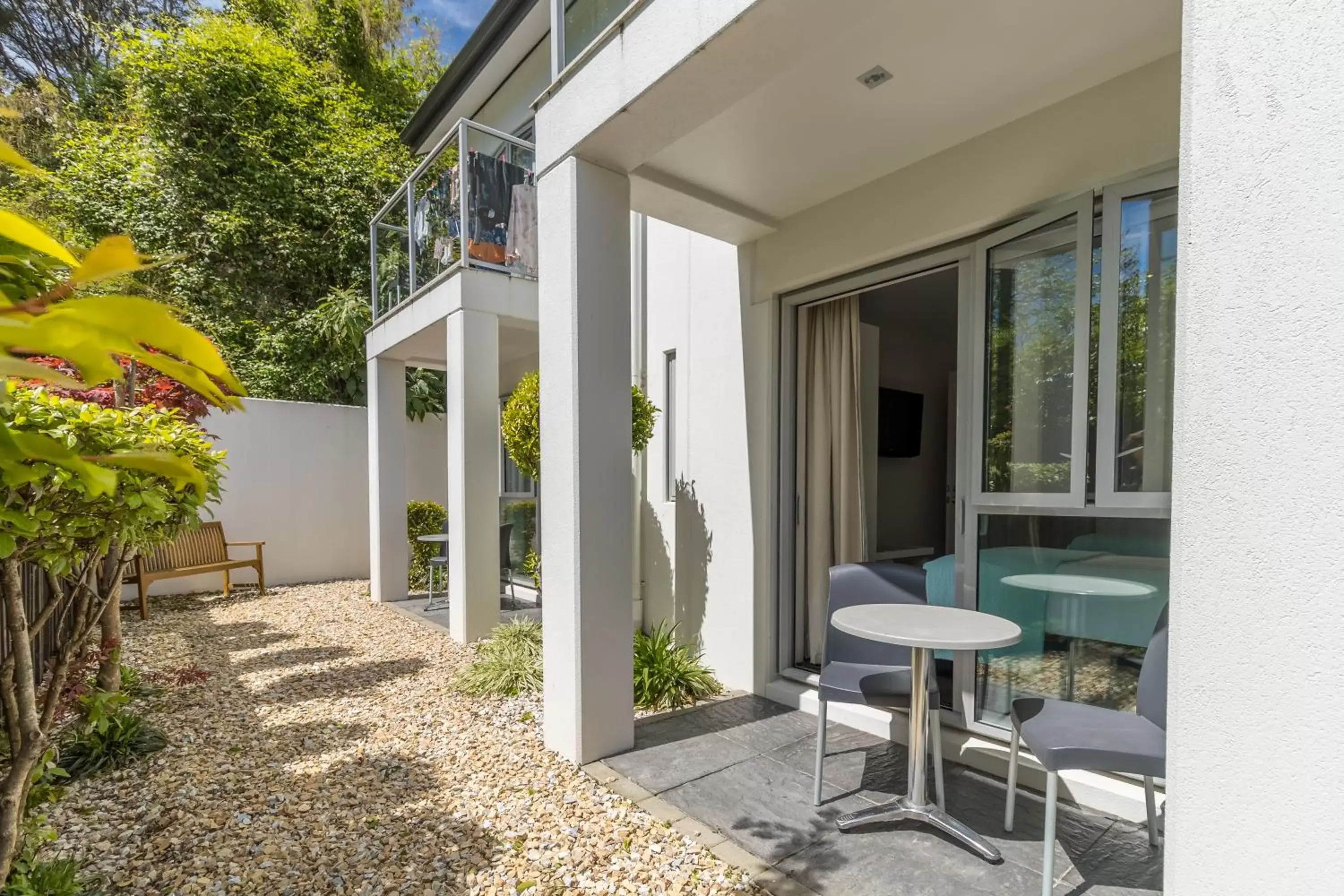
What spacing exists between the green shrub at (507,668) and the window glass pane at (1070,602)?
2.90 m

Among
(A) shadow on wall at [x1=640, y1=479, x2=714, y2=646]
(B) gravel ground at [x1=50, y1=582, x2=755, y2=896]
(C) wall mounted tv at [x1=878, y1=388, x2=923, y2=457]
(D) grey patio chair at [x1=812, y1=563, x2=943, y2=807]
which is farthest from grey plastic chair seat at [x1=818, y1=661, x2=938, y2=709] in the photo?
(C) wall mounted tv at [x1=878, y1=388, x2=923, y2=457]

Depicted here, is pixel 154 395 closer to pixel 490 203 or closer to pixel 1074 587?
pixel 490 203

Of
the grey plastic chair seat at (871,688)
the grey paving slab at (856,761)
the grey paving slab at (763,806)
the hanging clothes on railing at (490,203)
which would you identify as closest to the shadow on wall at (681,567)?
the grey paving slab at (856,761)

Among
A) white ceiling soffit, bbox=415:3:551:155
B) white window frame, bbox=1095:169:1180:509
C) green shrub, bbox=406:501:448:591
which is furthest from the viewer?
green shrub, bbox=406:501:448:591

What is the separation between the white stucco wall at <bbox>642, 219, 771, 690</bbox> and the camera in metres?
4.39

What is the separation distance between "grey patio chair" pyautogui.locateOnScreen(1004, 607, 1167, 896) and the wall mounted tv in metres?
4.11

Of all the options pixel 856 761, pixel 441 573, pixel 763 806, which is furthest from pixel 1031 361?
pixel 441 573

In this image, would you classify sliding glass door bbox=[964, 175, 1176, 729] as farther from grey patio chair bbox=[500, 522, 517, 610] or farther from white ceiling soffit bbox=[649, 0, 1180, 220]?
grey patio chair bbox=[500, 522, 517, 610]

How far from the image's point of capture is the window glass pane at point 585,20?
316cm

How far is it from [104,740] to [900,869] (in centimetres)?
392

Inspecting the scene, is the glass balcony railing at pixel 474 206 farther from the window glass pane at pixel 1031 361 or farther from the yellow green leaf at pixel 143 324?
the yellow green leaf at pixel 143 324

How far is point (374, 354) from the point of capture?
7566 mm

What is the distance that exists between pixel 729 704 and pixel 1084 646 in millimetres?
2114

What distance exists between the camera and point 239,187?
11945 millimetres
